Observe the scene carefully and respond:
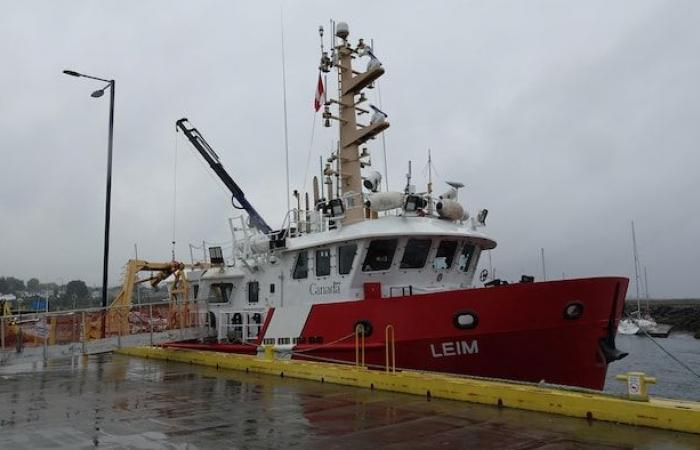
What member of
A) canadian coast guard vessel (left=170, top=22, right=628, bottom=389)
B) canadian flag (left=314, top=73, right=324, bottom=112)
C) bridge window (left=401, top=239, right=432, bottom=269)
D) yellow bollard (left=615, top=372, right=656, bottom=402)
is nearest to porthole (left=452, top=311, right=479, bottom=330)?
canadian coast guard vessel (left=170, top=22, right=628, bottom=389)

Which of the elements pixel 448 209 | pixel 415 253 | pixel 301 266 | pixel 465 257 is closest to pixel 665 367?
pixel 465 257

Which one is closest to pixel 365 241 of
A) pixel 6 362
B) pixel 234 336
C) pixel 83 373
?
pixel 234 336

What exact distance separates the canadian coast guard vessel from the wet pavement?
5.32 ft

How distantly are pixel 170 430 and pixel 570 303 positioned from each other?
5831mm

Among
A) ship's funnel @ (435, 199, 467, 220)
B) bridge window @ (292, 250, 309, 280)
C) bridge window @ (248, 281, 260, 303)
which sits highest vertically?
ship's funnel @ (435, 199, 467, 220)

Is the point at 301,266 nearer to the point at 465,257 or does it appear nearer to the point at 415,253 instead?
the point at 415,253

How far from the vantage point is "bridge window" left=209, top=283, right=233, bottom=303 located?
1452 centimetres

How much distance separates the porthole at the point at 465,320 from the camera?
893 cm

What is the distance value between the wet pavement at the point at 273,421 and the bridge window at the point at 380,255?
259 centimetres

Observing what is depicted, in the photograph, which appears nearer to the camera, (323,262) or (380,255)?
(380,255)

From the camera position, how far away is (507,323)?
872 centimetres

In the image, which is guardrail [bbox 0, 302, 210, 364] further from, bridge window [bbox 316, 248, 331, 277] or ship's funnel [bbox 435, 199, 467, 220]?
ship's funnel [bbox 435, 199, 467, 220]

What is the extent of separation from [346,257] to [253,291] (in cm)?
344

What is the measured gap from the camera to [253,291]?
13.5 m
